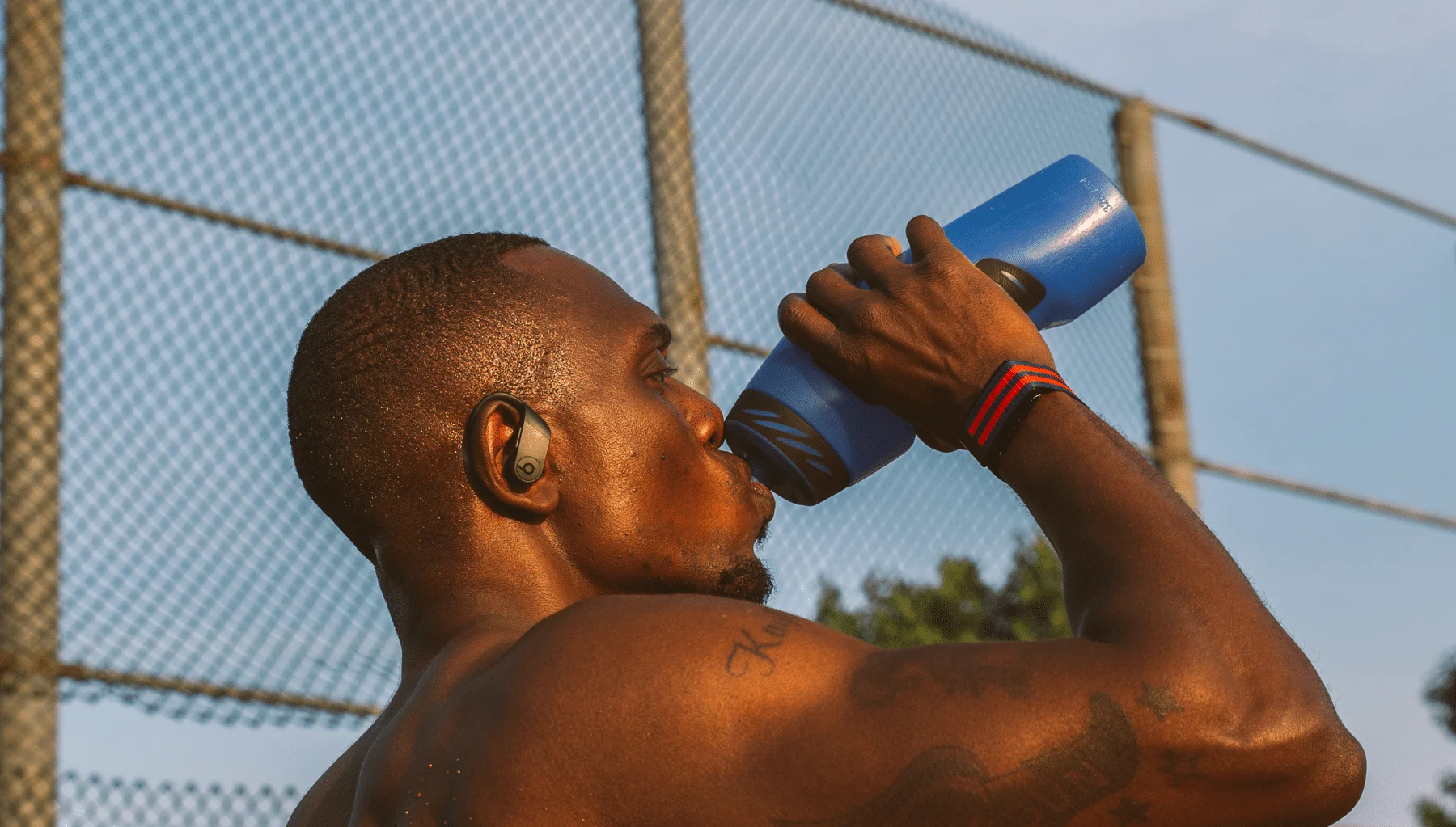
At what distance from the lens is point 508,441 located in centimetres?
212

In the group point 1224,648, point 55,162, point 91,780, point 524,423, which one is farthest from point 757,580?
point 55,162

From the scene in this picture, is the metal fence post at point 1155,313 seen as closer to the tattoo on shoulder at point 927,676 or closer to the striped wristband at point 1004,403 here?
the striped wristband at point 1004,403

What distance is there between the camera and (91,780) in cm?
329

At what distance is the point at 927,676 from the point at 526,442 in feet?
2.02

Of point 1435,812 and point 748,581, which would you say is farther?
point 1435,812

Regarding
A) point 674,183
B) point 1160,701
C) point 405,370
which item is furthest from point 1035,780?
point 674,183

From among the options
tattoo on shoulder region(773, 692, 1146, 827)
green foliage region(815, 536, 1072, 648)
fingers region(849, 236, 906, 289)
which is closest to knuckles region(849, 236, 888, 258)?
fingers region(849, 236, 906, 289)

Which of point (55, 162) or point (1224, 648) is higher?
point (55, 162)

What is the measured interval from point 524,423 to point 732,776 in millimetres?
584

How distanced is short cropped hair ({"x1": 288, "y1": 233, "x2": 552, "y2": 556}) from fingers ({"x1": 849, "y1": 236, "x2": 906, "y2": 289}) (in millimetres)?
403

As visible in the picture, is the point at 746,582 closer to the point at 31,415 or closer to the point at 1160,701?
the point at 1160,701

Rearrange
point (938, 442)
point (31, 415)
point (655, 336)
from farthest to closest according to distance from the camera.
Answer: point (31, 415), point (655, 336), point (938, 442)

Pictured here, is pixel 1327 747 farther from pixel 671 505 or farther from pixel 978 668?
pixel 671 505

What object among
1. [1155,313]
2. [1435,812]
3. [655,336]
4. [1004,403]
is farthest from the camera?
[1435,812]
